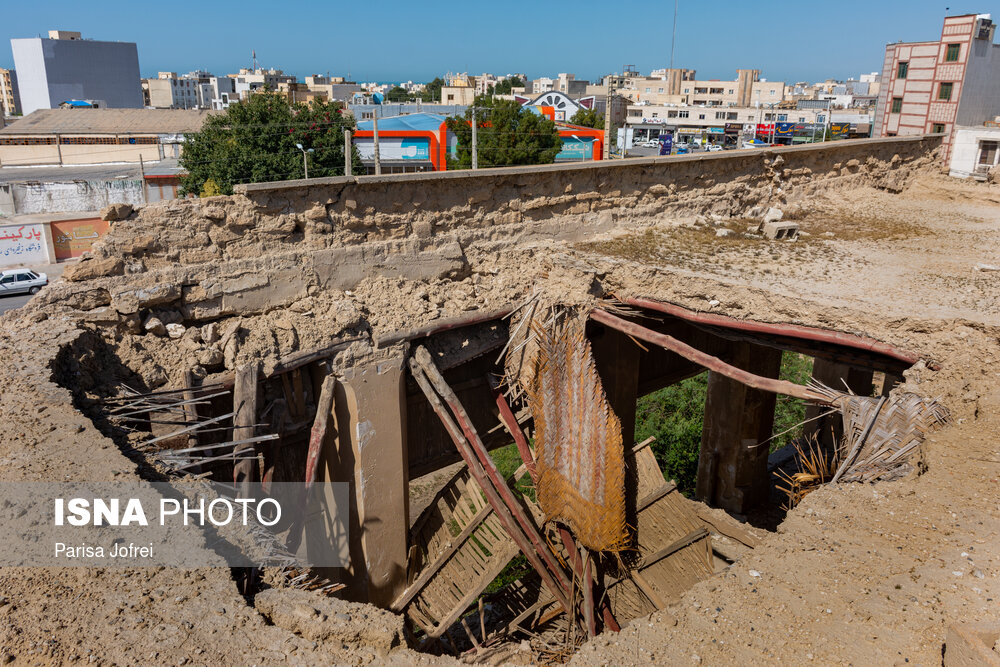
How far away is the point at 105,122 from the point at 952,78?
4245cm

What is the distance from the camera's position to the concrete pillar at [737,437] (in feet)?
31.6

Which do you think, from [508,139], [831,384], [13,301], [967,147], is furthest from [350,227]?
[967,147]

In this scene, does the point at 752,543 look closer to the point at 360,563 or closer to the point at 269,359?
the point at 360,563

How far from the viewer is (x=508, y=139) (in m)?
27.3

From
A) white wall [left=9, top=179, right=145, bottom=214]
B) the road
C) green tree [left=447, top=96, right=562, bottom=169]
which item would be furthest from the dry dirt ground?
white wall [left=9, top=179, right=145, bottom=214]

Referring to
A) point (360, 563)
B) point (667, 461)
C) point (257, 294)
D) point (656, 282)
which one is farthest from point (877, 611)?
point (667, 461)

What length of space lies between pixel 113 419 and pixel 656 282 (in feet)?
14.3

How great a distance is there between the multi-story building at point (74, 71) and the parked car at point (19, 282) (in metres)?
54.1

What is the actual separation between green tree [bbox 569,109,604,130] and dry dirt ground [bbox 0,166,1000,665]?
32.2 meters

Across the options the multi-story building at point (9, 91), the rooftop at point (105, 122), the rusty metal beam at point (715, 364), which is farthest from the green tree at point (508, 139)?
the multi-story building at point (9, 91)

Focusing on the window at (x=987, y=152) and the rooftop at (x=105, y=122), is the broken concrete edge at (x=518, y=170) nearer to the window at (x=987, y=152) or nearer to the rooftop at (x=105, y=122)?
the window at (x=987, y=152)

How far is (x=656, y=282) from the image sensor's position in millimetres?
6332

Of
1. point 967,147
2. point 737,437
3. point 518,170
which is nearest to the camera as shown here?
point 518,170

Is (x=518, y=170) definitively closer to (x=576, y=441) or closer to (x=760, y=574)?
(x=576, y=441)
